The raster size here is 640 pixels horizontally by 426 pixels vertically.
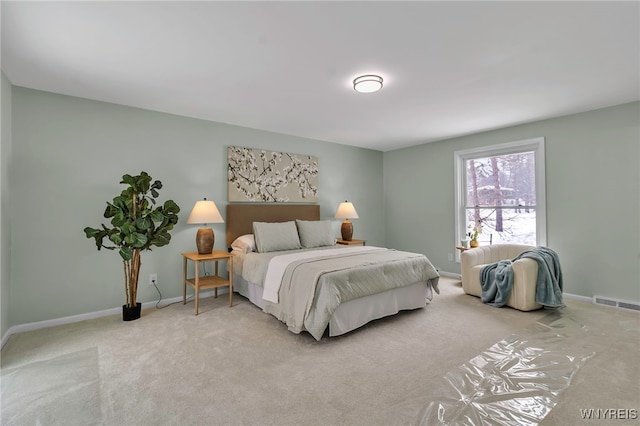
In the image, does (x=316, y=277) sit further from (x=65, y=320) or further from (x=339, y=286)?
(x=65, y=320)

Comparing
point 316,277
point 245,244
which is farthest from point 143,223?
point 316,277

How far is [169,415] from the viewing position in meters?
1.79

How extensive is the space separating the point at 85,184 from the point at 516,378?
14.3ft

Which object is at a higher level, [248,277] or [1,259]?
[1,259]

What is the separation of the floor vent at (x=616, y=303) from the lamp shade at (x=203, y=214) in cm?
478

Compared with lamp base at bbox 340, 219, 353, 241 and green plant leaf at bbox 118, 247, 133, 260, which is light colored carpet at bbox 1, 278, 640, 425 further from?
lamp base at bbox 340, 219, 353, 241

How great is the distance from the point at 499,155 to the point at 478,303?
239 centimetres

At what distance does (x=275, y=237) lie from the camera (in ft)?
13.7

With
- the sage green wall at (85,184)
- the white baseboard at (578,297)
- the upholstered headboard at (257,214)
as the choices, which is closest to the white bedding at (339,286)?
the upholstered headboard at (257,214)

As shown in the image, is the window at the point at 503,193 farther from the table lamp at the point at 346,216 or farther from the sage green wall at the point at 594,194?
the table lamp at the point at 346,216

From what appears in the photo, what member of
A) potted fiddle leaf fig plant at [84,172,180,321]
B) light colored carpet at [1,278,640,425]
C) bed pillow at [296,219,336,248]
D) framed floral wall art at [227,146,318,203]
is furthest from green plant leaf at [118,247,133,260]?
bed pillow at [296,219,336,248]

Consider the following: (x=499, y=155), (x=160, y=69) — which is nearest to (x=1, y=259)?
(x=160, y=69)

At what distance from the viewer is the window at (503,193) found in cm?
439

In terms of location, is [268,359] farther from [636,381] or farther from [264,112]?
[264,112]
